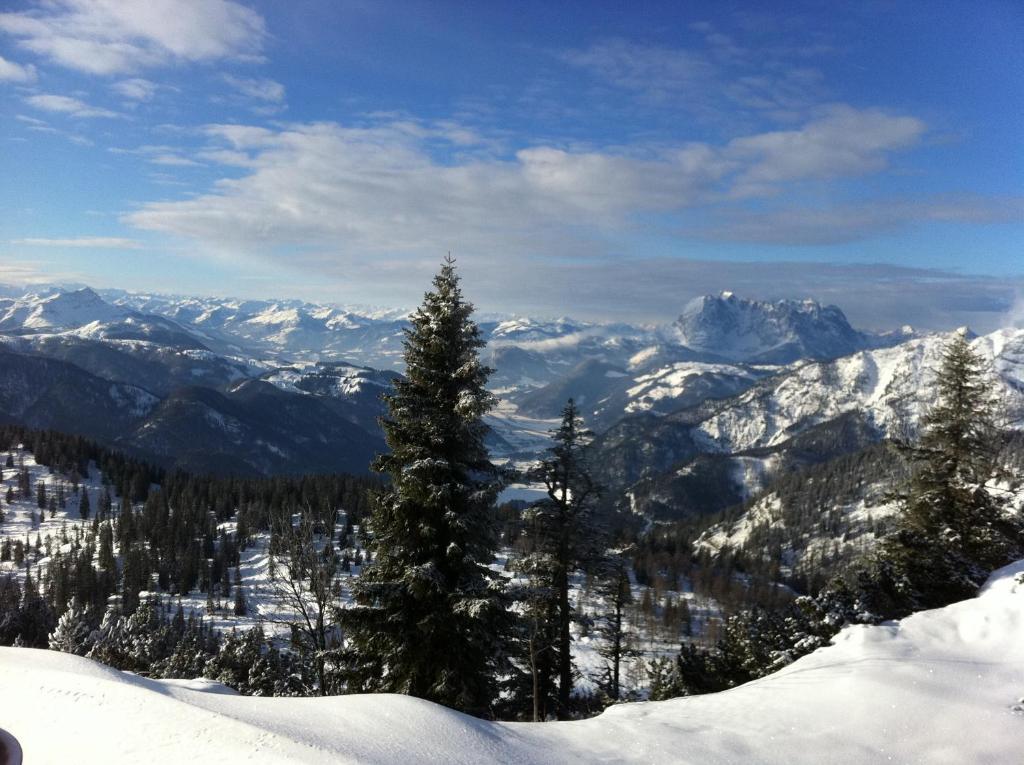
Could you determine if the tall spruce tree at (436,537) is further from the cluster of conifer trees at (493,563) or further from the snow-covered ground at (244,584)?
the snow-covered ground at (244,584)

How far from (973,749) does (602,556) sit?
12930mm

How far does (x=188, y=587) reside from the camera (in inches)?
4624

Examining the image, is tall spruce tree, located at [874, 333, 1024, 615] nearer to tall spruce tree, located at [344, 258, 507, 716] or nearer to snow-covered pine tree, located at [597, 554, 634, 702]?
snow-covered pine tree, located at [597, 554, 634, 702]

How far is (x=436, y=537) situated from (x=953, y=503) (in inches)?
873

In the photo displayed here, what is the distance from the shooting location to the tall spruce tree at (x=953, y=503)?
1741cm

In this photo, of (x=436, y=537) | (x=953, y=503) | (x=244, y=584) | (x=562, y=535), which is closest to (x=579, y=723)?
(x=436, y=537)

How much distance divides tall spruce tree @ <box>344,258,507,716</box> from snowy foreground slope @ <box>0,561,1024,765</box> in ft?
14.8

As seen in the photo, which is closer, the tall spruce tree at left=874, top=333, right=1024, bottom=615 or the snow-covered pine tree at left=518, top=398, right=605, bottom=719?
the tall spruce tree at left=874, top=333, right=1024, bottom=615

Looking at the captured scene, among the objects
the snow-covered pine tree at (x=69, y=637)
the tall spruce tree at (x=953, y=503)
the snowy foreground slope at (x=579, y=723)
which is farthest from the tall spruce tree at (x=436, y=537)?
the snow-covered pine tree at (x=69, y=637)

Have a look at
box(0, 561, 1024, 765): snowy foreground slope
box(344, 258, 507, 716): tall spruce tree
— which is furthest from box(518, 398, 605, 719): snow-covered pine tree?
box(0, 561, 1024, 765): snowy foreground slope

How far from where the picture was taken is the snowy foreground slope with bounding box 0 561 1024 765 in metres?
7.13

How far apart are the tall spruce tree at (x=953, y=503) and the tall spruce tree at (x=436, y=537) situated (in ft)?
43.7

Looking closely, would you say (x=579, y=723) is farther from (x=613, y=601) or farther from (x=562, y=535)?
(x=613, y=601)

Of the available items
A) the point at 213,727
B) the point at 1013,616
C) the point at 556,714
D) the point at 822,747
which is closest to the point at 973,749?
the point at 822,747
